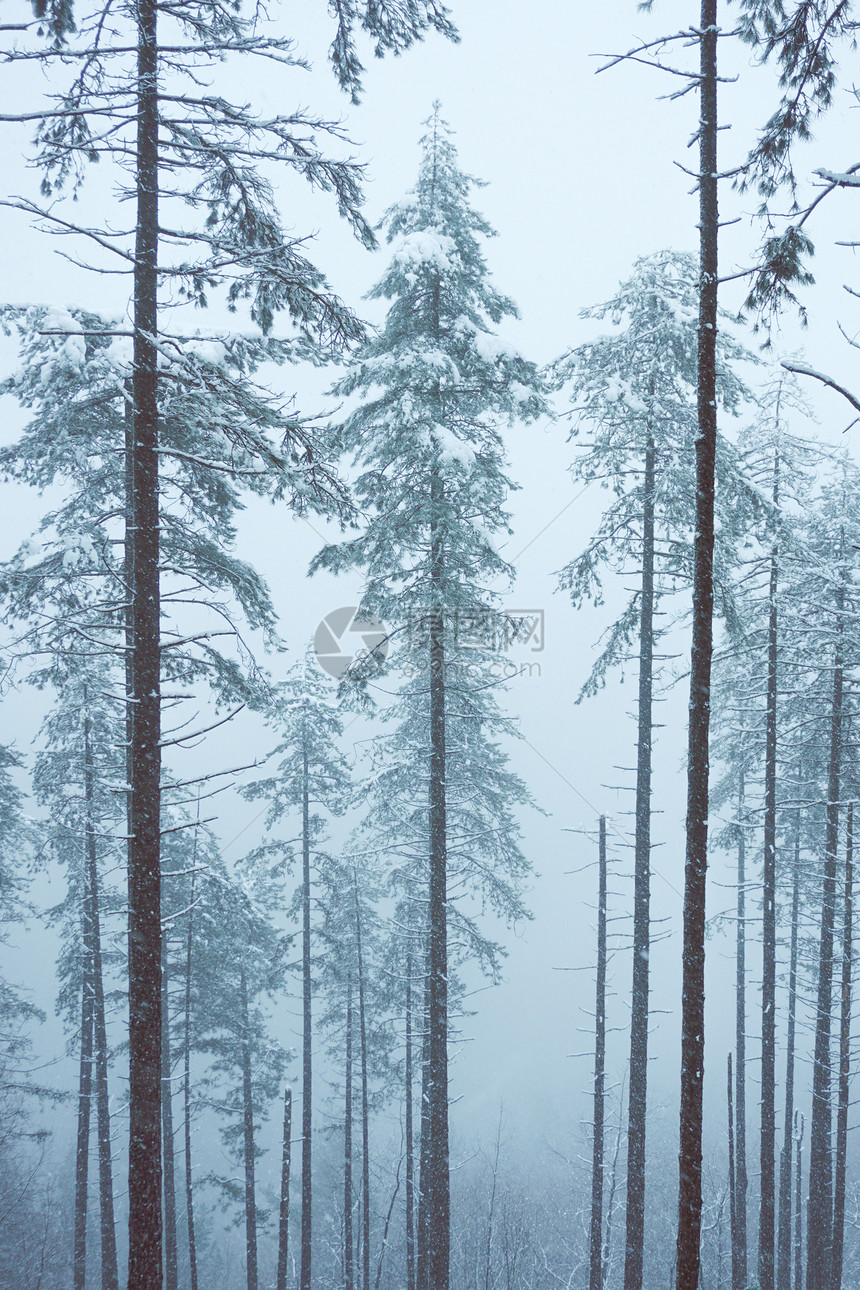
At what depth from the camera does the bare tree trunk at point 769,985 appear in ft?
39.4

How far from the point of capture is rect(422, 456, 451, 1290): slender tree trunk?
9.42 metres

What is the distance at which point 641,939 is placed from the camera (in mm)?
11023

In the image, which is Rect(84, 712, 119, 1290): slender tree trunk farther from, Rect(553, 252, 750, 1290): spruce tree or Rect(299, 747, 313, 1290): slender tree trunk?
Rect(553, 252, 750, 1290): spruce tree

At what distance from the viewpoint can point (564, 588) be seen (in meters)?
12.8

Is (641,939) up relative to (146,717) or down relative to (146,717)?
down

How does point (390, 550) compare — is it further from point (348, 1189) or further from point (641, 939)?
point (348, 1189)

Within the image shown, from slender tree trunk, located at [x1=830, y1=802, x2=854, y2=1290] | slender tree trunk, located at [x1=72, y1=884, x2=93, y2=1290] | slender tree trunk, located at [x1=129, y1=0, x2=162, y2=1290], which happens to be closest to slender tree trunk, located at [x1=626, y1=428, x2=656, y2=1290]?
slender tree trunk, located at [x1=830, y1=802, x2=854, y2=1290]

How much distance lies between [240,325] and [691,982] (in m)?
8.80

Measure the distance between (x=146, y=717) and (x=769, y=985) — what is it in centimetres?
1272

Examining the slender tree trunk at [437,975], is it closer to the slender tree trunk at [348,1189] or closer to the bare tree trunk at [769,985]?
the bare tree trunk at [769,985]

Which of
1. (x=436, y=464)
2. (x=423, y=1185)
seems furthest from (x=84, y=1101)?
(x=436, y=464)

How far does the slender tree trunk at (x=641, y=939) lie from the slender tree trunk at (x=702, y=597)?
354cm

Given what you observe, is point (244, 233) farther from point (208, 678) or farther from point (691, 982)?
point (691, 982)

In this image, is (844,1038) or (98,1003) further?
(844,1038)
